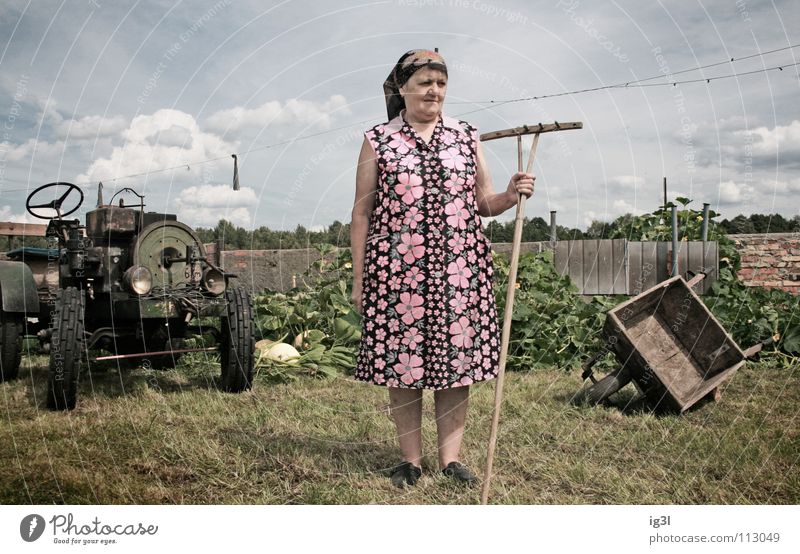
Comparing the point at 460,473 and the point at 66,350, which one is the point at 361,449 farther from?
the point at 66,350

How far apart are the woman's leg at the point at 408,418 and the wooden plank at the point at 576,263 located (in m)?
5.08

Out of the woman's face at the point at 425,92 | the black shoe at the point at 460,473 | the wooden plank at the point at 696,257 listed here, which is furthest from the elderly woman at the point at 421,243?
the wooden plank at the point at 696,257

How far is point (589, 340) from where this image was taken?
5461 millimetres

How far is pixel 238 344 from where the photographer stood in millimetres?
4414

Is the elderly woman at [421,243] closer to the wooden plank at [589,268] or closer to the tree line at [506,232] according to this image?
the tree line at [506,232]

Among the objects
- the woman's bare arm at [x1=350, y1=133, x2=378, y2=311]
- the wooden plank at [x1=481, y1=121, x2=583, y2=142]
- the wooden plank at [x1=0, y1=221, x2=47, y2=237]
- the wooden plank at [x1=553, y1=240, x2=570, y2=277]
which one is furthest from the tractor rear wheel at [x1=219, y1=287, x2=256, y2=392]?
the wooden plank at [x1=553, y1=240, x2=570, y2=277]

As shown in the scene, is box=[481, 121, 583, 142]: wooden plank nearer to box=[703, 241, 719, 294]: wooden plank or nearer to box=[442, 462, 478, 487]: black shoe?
box=[442, 462, 478, 487]: black shoe

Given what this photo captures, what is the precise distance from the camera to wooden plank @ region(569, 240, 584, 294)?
743 cm

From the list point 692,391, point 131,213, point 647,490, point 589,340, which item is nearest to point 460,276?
point 647,490

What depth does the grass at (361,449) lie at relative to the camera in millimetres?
2656

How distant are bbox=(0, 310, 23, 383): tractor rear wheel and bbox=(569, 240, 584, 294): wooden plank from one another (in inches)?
213

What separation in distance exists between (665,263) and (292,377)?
4200 millimetres
